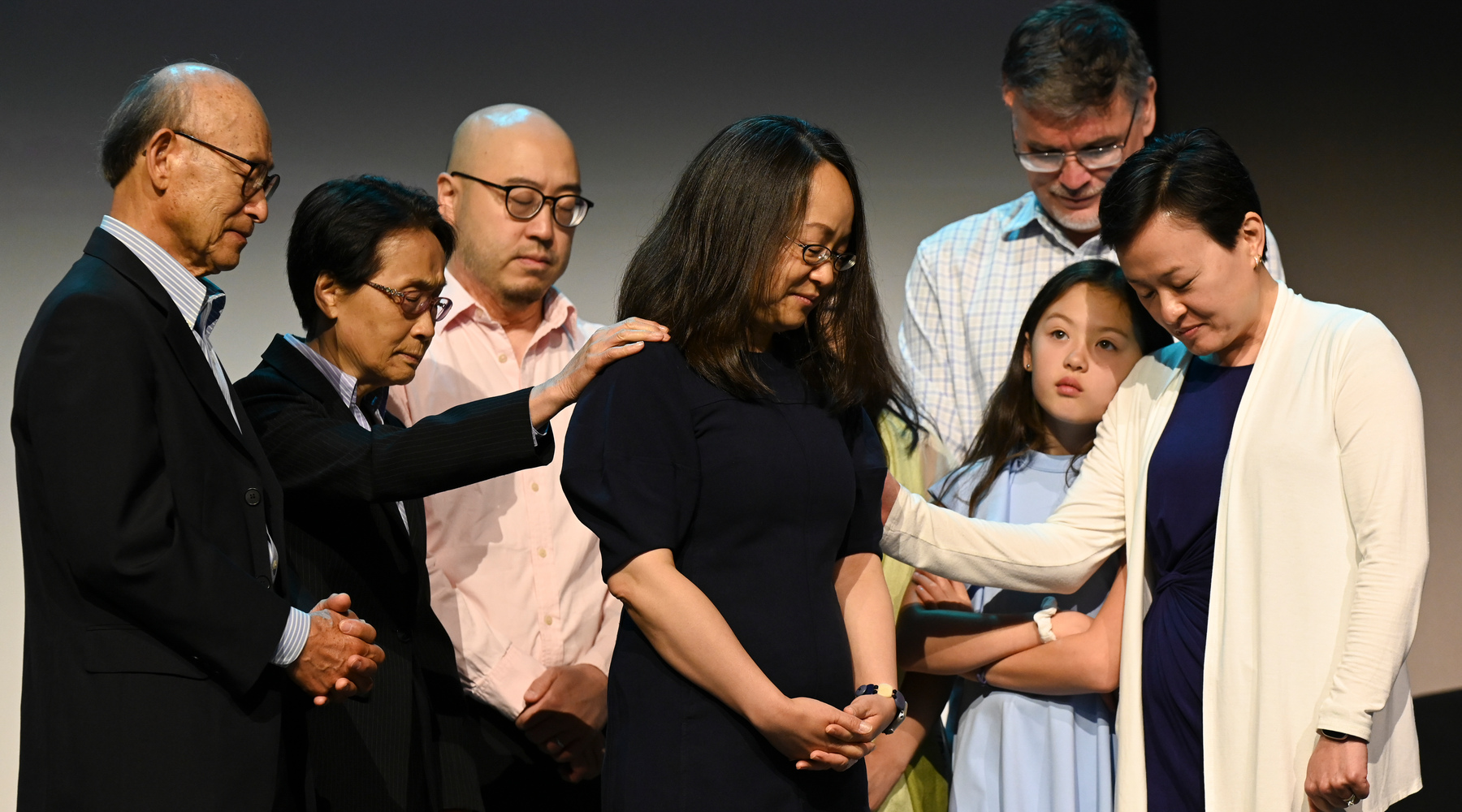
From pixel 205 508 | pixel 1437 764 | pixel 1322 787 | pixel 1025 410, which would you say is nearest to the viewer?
pixel 205 508

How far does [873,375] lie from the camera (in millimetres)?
1924

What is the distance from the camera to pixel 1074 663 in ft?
7.38

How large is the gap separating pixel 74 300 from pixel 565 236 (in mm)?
1387

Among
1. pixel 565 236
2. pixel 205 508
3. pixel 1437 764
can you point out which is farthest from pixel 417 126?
pixel 1437 764

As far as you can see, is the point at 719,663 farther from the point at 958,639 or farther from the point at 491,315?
the point at 491,315

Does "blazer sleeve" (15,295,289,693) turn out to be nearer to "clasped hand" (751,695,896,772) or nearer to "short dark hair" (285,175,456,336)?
"short dark hair" (285,175,456,336)

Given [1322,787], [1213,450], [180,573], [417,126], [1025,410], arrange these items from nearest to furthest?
[180,573]
[1322,787]
[1213,450]
[1025,410]
[417,126]

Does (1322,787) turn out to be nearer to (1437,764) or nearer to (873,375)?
(873,375)

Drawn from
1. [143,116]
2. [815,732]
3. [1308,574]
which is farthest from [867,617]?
[143,116]

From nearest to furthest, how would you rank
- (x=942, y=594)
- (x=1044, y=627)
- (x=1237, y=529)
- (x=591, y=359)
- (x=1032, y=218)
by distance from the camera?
(x=591, y=359)
(x=1237, y=529)
(x=1044, y=627)
(x=942, y=594)
(x=1032, y=218)

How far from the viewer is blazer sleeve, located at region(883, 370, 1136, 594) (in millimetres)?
2254

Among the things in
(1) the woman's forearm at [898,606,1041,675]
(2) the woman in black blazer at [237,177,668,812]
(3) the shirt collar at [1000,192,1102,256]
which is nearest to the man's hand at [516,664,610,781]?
(2) the woman in black blazer at [237,177,668,812]

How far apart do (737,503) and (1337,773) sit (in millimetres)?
1025

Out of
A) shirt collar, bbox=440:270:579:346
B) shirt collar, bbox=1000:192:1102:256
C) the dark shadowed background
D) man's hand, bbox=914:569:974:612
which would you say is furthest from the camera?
the dark shadowed background
